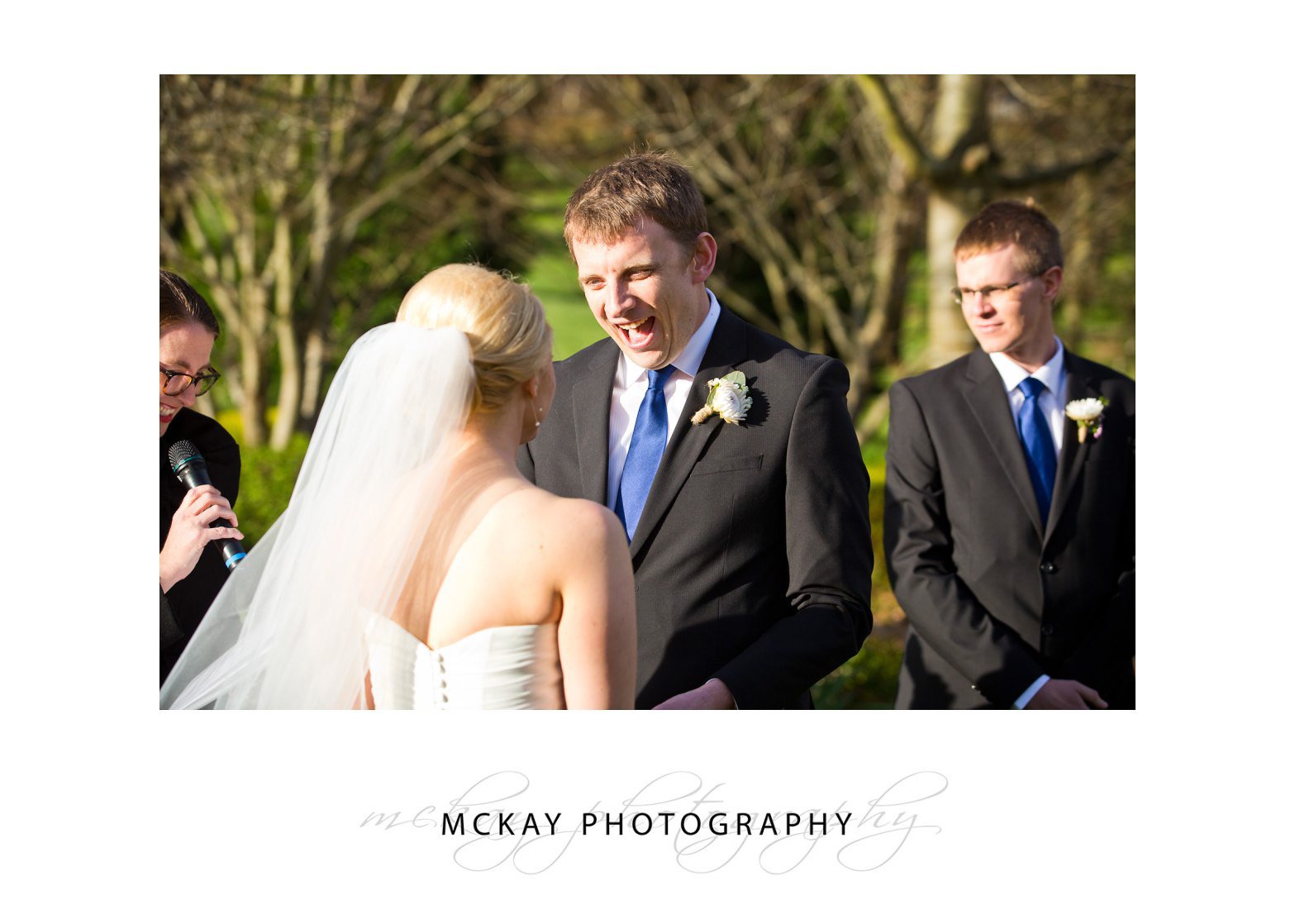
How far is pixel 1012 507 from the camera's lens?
3.74m

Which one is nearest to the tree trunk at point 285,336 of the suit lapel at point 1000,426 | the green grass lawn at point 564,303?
the green grass lawn at point 564,303

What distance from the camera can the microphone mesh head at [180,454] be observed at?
11.6ft

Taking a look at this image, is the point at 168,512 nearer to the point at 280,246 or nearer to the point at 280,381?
the point at 280,246

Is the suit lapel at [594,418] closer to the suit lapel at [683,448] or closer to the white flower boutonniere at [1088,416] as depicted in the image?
the suit lapel at [683,448]

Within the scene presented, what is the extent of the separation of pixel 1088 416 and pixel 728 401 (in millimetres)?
1402

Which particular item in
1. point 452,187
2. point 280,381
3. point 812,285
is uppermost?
point 452,187

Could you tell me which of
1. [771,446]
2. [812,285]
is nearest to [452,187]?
[812,285]

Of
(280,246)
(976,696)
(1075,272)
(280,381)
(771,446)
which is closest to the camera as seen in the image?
(771,446)

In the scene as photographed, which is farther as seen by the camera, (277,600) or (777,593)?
(777,593)

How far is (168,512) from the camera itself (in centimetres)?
362

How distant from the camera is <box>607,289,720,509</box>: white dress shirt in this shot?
125 inches

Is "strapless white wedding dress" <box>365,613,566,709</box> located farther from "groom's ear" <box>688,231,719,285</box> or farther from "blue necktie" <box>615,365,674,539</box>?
"groom's ear" <box>688,231,719,285</box>
